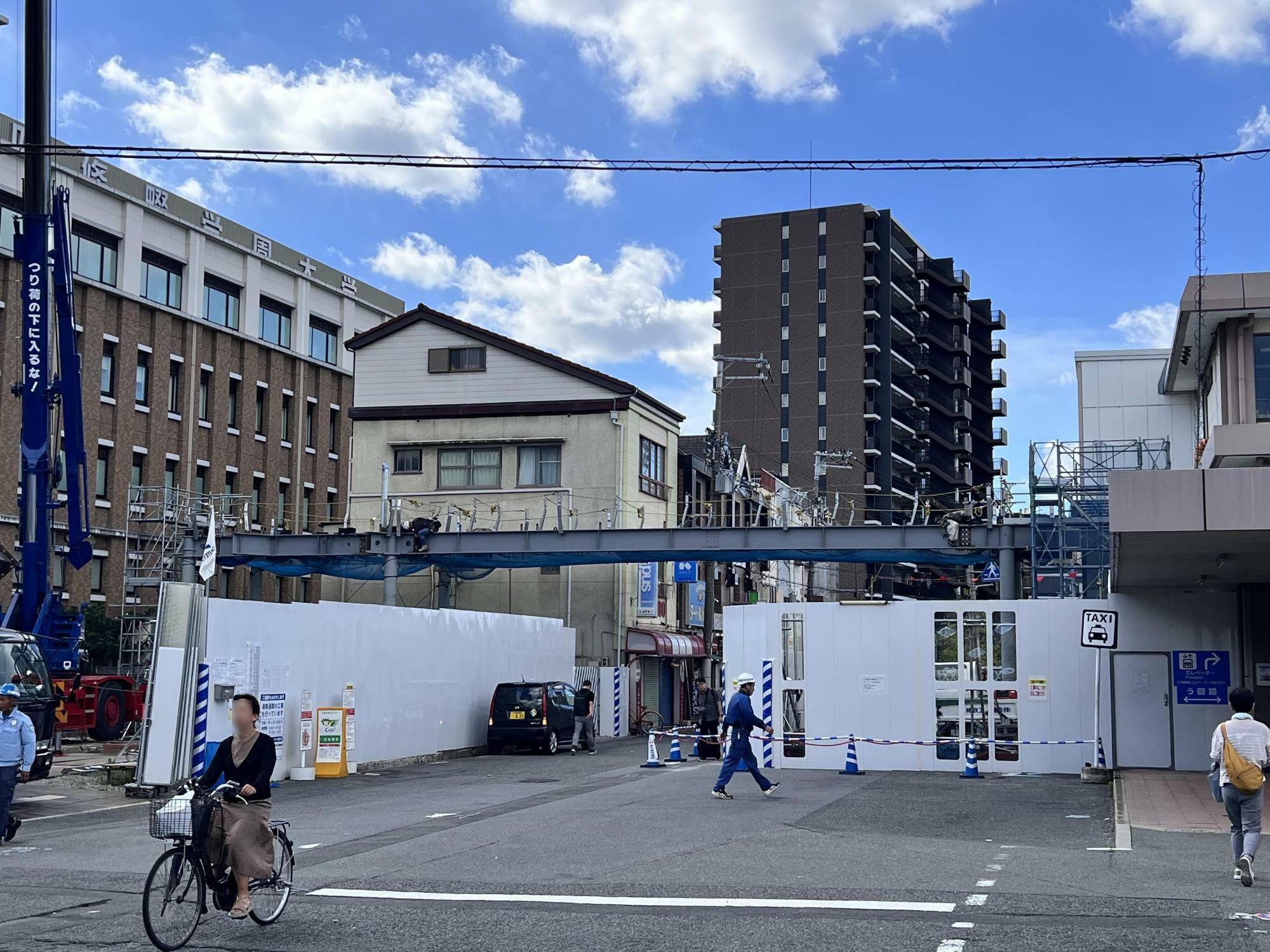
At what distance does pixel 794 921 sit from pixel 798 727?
54.6 feet

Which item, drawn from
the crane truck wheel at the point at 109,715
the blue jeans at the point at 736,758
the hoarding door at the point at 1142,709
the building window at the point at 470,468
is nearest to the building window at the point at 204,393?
the building window at the point at 470,468

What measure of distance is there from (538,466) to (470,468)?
8.23 ft

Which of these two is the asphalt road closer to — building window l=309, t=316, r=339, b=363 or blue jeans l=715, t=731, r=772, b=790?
blue jeans l=715, t=731, r=772, b=790

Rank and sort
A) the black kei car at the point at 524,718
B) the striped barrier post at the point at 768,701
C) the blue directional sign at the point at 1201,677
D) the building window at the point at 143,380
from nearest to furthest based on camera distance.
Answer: the blue directional sign at the point at 1201,677 < the striped barrier post at the point at 768,701 < the black kei car at the point at 524,718 < the building window at the point at 143,380

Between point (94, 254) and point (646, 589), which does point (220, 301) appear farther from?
point (646, 589)

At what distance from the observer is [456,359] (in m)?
50.2

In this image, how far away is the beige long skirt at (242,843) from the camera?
32.3ft

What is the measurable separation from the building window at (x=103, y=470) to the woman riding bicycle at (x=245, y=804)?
42.0m

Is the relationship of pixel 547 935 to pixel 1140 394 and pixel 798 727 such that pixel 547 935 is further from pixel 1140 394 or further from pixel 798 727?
pixel 1140 394

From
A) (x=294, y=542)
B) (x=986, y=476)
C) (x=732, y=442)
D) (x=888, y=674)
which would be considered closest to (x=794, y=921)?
(x=888, y=674)

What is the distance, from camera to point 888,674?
1024 inches

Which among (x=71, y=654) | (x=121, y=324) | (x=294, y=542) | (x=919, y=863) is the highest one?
(x=121, y=324)

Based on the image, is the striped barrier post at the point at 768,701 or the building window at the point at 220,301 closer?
the striped barrier post at the point at 768,701

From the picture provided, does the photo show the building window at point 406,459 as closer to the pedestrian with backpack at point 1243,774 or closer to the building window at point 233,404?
the building window at point 233,404
